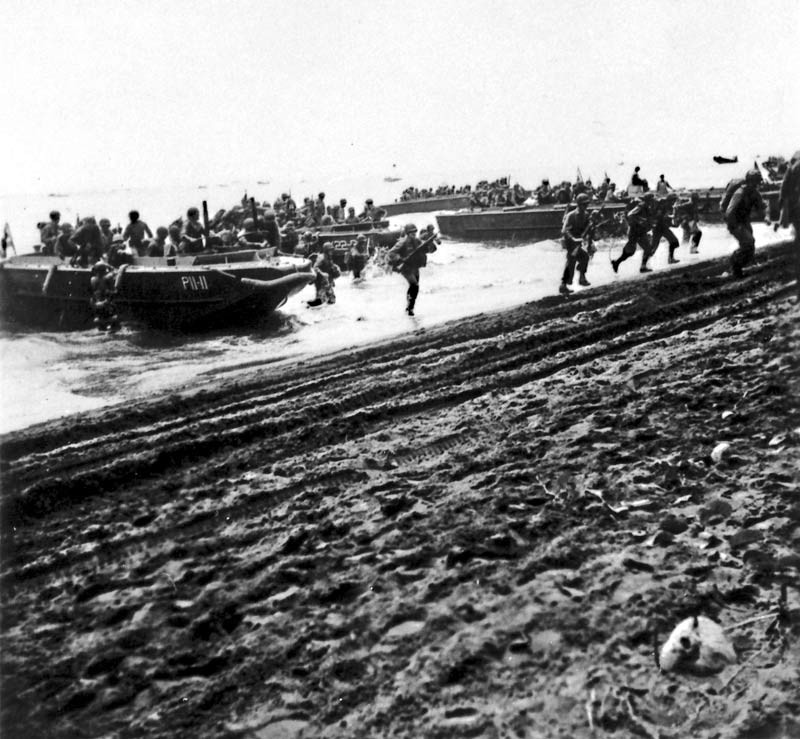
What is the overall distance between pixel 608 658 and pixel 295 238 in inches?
714

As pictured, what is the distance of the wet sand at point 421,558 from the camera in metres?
3.20

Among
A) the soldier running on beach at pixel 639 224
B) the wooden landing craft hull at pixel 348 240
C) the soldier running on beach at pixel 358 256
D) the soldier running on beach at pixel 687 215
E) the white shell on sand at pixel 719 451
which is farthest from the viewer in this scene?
the wooden landing craft hull at pixel 348 240

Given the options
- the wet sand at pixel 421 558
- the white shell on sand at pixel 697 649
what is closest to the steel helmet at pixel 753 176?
the wet sand at pixel 421 558

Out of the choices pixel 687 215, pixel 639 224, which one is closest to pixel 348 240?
pixel 687 215

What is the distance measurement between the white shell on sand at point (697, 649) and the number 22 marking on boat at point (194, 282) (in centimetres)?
1179

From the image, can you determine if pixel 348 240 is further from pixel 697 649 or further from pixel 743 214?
pixel 697 649

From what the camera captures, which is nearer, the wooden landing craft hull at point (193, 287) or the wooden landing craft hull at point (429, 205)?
the wooden landing craft hull at point (193, 287)

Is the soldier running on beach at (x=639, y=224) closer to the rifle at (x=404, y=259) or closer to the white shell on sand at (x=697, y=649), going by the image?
the rifle at (x=404, y=259)

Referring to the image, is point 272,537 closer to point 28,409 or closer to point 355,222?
point 28,409

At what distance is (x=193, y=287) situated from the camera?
13.8 metres

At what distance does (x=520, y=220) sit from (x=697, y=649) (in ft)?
75.9

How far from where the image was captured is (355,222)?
26.0 metres

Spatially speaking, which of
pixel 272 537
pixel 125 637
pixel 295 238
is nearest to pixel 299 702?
pixel 125 637

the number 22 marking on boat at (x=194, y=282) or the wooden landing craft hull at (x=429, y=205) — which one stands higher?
the wooden landing craft hull at (x=429, y=205)
